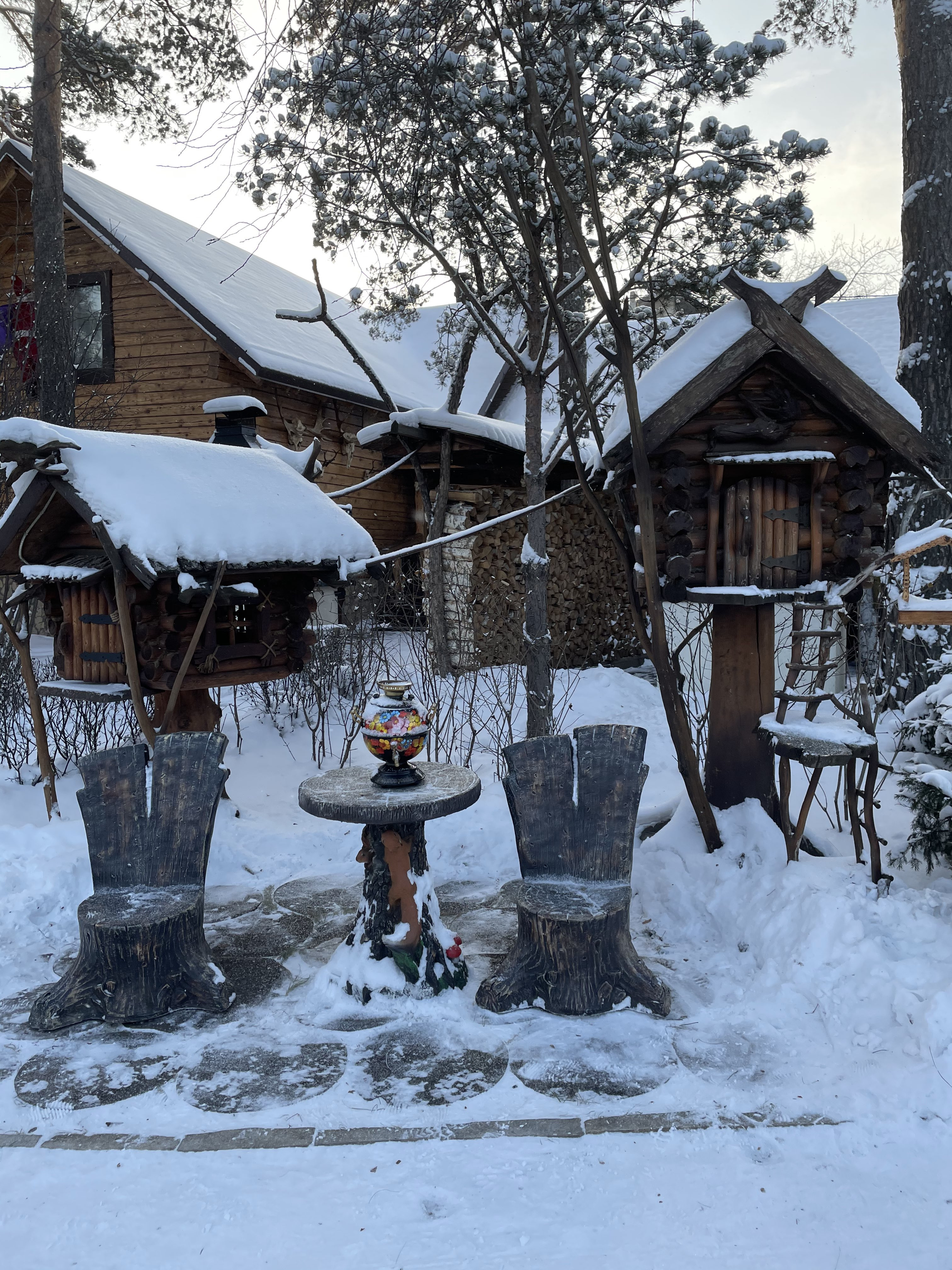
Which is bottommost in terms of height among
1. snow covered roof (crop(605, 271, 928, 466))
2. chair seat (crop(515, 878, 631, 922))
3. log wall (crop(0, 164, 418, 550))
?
chair seat (crop(515, 878, 631, 922))

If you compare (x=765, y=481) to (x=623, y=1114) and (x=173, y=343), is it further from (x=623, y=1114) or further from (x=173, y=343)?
(x=173, y=343)

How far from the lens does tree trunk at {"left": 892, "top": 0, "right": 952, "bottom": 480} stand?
264 inches

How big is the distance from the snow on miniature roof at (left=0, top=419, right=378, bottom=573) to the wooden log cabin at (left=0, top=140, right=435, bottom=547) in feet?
16.0

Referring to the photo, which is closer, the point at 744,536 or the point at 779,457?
the point at 779,457

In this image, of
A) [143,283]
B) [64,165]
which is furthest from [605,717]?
[64,165]

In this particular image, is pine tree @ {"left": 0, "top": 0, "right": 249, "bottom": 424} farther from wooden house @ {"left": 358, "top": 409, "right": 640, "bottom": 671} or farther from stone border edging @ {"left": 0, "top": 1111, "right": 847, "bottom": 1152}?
stone border edging @ {"left": 0, "top": 1111, "right": 847, "bottom": 1152}

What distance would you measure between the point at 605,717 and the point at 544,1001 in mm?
5534

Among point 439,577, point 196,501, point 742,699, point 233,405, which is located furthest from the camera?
point 439,577

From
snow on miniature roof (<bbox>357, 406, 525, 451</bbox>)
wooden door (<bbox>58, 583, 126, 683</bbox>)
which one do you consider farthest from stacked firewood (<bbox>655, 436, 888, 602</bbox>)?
snow on miniature roof (<bbox>357, 406, 525, 451</bbox>)

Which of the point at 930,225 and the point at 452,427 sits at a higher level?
the point at 930,225

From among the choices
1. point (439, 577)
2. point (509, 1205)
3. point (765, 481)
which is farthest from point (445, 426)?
point (509, 1205)

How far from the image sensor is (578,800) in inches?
165

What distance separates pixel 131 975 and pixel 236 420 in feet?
12.6

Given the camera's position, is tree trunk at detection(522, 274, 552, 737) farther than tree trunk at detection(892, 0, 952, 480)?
No
